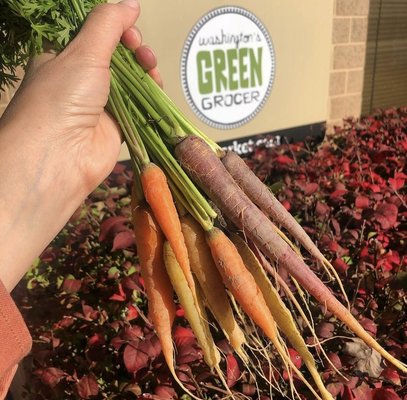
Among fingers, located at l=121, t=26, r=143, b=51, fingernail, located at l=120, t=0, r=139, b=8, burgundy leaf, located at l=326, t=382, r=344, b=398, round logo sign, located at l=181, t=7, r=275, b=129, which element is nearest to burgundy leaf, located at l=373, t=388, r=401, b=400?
burgundy leaf, located at l=326, t=382, r=344, b=398

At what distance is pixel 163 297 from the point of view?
5.41 feet

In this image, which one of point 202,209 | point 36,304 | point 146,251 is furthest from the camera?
point 36,304

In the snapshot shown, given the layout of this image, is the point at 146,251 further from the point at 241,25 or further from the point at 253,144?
the point at 241,25

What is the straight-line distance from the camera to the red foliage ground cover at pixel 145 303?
1.51 m

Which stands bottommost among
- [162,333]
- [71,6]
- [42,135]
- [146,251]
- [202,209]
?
[162,333]

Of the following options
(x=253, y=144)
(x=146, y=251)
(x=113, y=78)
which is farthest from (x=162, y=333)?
(x=253, y=144)

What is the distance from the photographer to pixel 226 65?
3.72 m

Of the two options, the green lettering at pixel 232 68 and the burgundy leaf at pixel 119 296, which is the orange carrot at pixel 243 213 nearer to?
the burgundy leaf at pixel 119 296

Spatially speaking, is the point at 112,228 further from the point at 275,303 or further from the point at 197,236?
the point at 275,303

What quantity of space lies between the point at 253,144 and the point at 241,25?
Answer: 1.00 meters

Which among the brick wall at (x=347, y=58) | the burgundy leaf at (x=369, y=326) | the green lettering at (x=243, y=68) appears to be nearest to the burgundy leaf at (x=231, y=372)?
the burgundy leaf at (x=369, y=326)

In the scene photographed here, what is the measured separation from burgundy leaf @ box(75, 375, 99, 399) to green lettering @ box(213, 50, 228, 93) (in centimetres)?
274

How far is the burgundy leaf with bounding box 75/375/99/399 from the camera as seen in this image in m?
1.50

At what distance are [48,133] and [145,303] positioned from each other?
92 cm
